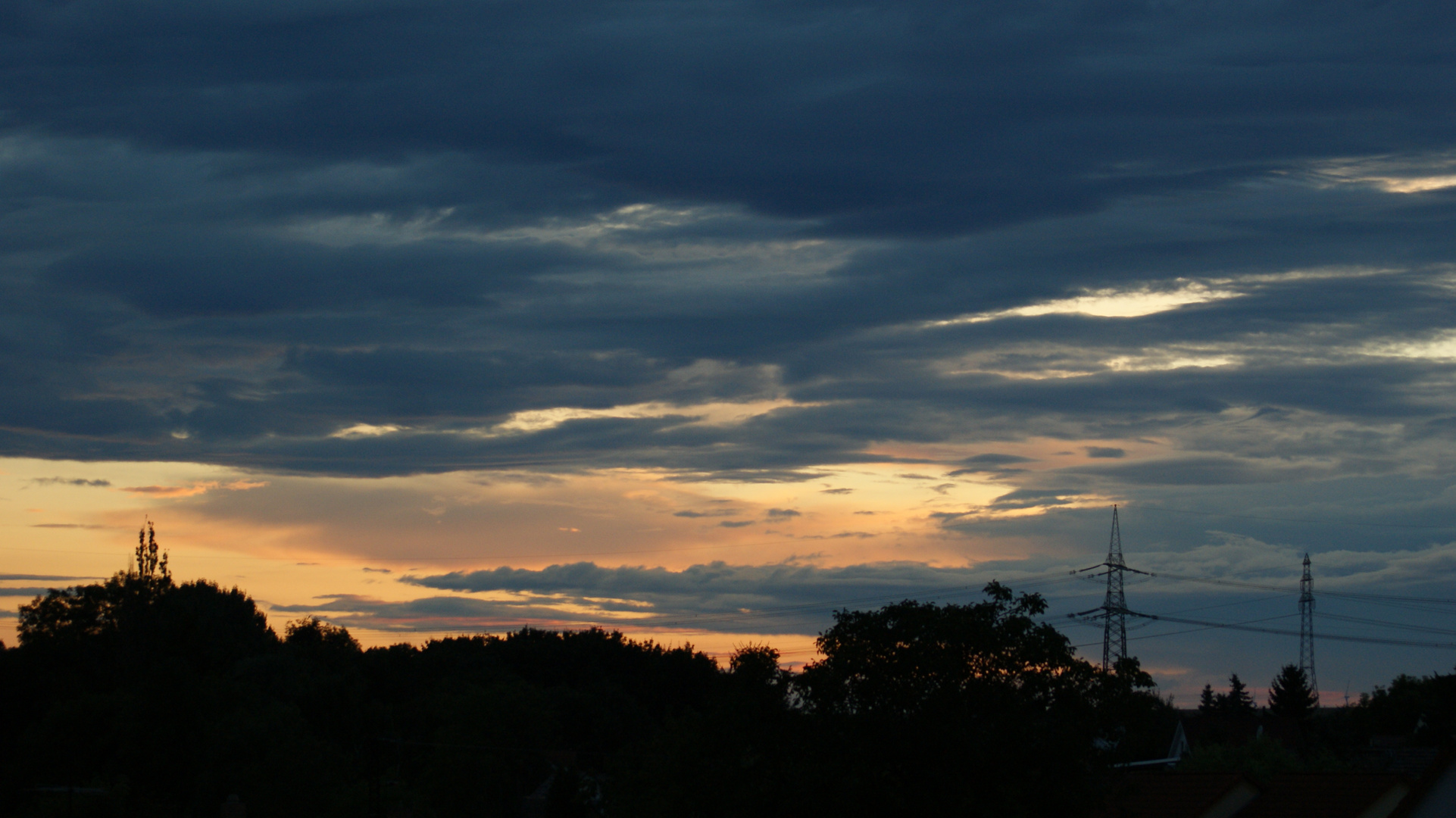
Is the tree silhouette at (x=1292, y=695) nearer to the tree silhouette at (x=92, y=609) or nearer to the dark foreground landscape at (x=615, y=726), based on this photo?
the dark foreground landscape at (x=615, y=726)

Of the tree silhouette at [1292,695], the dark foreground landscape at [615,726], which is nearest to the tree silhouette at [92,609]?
the dark foreground landscape at [615,726]

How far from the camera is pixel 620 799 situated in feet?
224

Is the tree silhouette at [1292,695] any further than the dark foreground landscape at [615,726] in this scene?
Yes

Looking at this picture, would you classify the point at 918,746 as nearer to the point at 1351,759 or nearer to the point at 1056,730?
the point at 1056,730

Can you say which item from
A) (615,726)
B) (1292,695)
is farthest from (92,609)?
(1292,695)

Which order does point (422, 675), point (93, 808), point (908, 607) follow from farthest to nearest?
point (422, 675), point (93, 808), point (908, 607)

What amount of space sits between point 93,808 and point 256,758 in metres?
18.9

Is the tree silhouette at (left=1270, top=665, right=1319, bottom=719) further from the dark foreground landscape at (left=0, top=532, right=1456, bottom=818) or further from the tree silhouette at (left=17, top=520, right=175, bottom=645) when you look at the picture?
the tree silhouette at (left=17, top=520, right=175, bottom=645)

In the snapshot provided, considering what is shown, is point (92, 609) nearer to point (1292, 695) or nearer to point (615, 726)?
point (615, 726)

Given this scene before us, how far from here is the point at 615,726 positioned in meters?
134

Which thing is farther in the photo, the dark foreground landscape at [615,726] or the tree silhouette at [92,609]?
the tree silhouette at [92,609]

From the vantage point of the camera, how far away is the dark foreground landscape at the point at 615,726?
36.1m

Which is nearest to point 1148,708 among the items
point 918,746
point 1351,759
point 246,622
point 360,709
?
point 918,746

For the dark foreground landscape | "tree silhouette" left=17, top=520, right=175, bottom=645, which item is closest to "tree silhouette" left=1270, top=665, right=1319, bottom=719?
the dark foreground landscape
